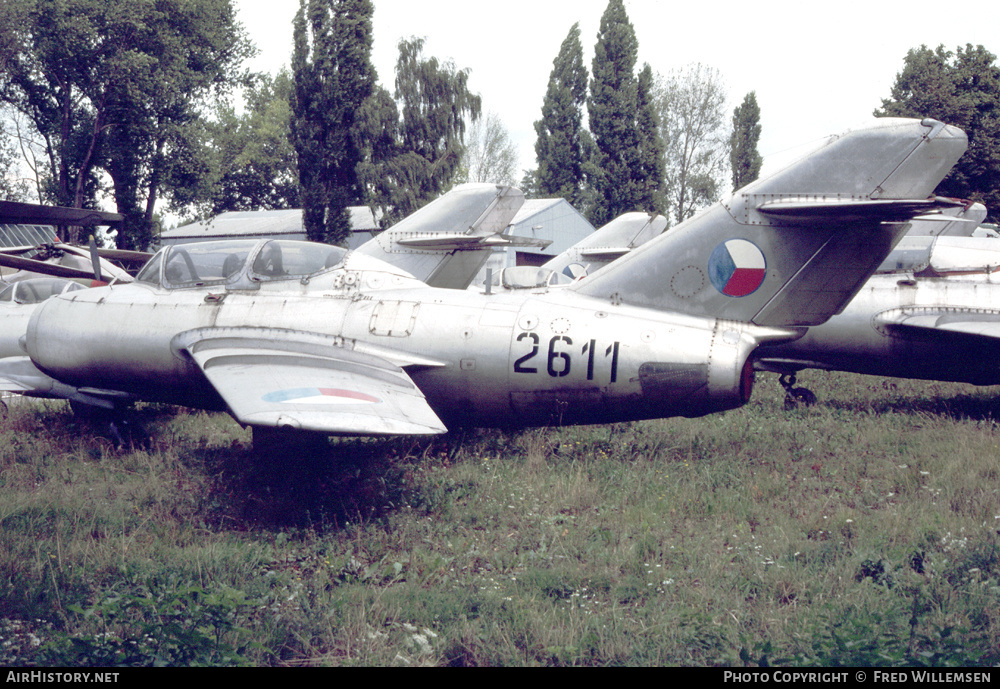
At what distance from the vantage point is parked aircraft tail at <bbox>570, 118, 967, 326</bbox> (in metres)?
6.60

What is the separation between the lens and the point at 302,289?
25.8 ft

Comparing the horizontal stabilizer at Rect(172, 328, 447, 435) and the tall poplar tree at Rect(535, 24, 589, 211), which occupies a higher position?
the tall poplar tree at Rect(535, 24, 589, 211)

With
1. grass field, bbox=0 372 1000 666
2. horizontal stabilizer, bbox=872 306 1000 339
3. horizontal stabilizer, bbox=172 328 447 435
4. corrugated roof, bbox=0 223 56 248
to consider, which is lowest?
grass field, bbox=0 372 1000 666

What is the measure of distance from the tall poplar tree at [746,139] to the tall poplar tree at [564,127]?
1003 cm

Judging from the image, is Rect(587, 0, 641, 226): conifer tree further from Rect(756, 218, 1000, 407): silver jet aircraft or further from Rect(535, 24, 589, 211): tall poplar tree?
Rect(756, 218, 1000, 407): silver jet aircraft

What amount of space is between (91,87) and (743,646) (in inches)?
1528

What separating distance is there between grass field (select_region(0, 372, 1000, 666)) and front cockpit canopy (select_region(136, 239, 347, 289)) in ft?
6.58

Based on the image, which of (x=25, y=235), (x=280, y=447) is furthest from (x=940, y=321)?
(x=25, y=235)

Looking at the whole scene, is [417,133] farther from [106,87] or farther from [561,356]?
[561,356]

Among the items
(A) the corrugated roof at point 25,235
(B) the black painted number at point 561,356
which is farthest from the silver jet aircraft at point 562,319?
(A) the corrugated roof at point 25,235

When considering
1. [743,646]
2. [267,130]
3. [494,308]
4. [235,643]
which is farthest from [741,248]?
[267,130]

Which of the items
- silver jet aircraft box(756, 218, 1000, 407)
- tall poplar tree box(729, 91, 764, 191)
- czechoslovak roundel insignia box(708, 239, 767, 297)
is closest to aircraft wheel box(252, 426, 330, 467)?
czechoslovak roundel insignia box(708, 239, 767, 297)

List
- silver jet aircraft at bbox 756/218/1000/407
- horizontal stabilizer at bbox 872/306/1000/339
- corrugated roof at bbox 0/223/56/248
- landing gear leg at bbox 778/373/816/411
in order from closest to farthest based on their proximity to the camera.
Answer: horizontal stabilizer at bbox 872/306/1000/339 < silver jet aircraft at bbox 756/218/1000/407 < landing gear leg at bbox 778/373/816/411 < corrugated roof at bbox 0/223/56/248

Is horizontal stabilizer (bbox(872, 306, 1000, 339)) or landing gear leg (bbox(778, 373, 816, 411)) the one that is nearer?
horizontal stabilizer (bbox(872, 306, 1000, 339))
